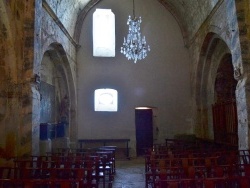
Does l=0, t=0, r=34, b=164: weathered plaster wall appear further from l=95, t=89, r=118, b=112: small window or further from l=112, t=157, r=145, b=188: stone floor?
l=95, t=89, r=118, b=112: small window

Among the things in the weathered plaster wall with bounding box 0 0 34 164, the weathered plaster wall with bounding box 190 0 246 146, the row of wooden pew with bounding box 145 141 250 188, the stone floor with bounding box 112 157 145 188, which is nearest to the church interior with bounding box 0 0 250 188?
the weathered plaster wall with bounding box 190 0 246 146

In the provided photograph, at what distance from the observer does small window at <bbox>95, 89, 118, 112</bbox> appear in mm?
13398

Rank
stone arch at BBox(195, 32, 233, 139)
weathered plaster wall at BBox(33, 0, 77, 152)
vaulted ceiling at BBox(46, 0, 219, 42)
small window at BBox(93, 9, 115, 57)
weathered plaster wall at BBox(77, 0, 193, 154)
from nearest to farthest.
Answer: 1. weathered plaster wall at BBox(33, 0, 77, 152)
2. vaulted ceiling at BBox(46, 0, 219, 42)
3. stone arch at BBox(195, 32, 233, 139)
4. weathered plaster wall at BBox(77, 0, 193, 154)
5. small window at BBox(93, 9, 115, 57)

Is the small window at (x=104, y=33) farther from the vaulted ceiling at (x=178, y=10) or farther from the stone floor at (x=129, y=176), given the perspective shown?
the stone floor at (x=129, y=176)

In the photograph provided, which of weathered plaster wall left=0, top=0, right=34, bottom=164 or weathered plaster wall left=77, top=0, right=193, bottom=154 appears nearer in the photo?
weathered plaster wall left=0, top=0, right=34, bottom=164

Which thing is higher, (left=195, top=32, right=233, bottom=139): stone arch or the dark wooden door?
(left=195, top=32, right=233, bottom=139): stone arch

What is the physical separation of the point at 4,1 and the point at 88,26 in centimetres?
727

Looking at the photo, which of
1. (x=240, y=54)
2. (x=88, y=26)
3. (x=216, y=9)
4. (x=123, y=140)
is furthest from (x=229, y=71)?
(x=88, y=26)

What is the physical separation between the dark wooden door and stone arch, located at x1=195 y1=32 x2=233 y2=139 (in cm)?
238

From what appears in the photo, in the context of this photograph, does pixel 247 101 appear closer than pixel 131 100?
Yes

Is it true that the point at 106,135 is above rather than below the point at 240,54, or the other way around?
below

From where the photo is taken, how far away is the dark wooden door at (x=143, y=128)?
13.9 meters

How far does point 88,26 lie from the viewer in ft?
45.1

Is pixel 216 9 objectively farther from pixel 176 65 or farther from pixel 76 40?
pixel 76 40
